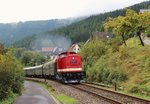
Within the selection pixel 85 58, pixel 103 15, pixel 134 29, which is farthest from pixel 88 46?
pixel 103 15

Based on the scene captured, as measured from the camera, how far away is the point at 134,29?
54094mm

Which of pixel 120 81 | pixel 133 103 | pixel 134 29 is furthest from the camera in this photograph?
pixel 134 29

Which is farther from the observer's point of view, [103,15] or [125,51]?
[103,15]

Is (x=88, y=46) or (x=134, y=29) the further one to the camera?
(x=88, y=46)

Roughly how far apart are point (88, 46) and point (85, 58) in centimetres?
195

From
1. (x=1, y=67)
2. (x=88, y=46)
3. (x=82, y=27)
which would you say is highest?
(x=82, y=27)

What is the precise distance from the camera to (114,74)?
40.0 meters

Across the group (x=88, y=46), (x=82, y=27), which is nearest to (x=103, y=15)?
(x=82, y=27)

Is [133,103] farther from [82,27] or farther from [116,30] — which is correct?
[82,27]

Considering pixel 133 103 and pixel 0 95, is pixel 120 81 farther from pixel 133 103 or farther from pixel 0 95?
pixel 0 95

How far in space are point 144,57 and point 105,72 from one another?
452 centimetres

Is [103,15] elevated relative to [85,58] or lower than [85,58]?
elevated

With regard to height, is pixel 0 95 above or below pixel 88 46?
below

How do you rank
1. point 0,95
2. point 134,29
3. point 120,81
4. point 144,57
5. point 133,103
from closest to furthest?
point 0,95, point 133,103, point 120,81, point 144,57, point 134,29
